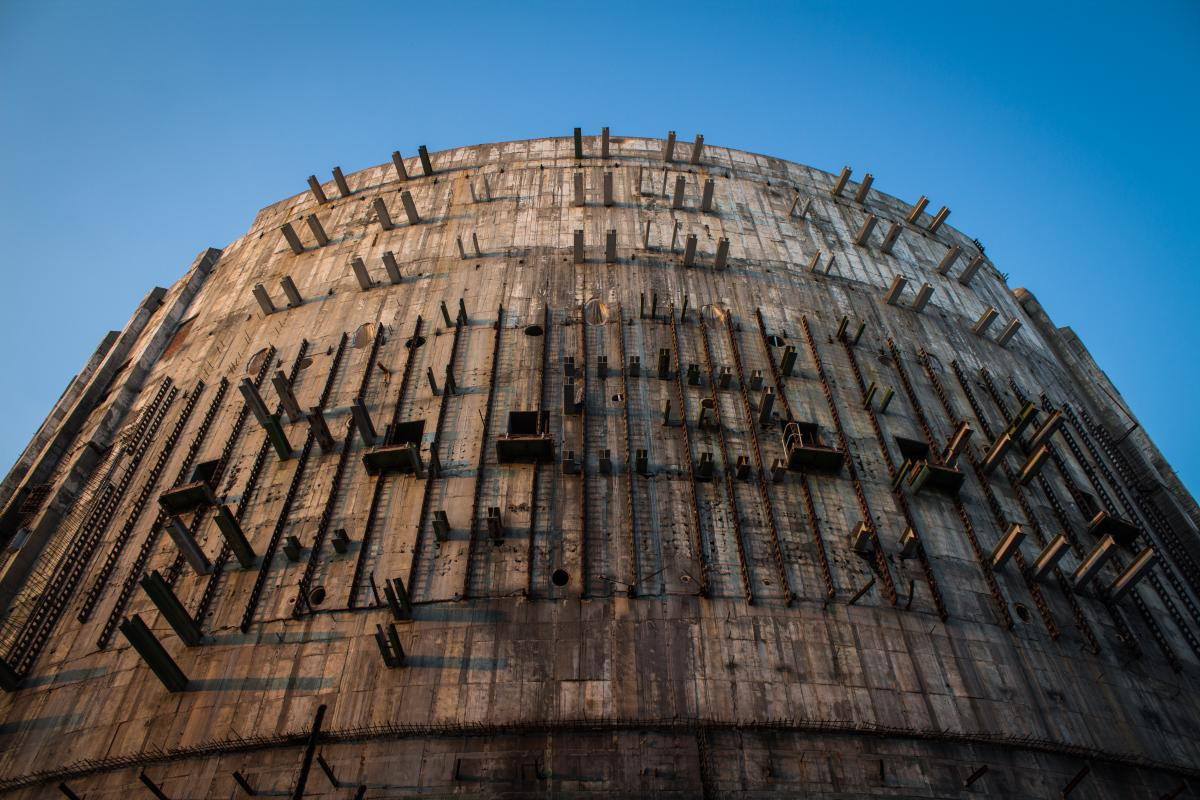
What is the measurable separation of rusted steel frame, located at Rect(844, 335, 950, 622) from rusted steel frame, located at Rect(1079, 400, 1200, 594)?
1149 centimetres

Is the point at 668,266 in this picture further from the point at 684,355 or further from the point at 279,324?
the point at 279,324

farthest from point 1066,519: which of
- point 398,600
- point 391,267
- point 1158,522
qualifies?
point 391,267

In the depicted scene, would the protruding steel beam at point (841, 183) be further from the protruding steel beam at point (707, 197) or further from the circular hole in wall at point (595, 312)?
the circular hole in wall at point (595, 312)

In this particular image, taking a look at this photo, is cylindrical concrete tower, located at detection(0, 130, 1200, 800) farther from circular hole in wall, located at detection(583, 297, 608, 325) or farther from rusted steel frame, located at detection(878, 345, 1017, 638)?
circular hole in wall, located at detection(583, 297, 608, 325)

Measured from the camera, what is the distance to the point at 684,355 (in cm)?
3123

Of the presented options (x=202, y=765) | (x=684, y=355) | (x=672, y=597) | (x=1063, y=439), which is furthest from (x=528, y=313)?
(x=1063, y=439)

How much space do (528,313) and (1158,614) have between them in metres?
28.9

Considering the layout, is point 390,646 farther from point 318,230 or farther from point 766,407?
point 318,230

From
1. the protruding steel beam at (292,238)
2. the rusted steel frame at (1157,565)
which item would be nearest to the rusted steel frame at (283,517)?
the protruding steel beam at (292,238)

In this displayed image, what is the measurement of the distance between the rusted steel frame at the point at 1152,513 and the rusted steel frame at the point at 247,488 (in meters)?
37.3

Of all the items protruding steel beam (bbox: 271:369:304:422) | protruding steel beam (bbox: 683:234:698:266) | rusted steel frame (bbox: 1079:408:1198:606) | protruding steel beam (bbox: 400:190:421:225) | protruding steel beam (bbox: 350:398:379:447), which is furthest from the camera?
protruding steel beam (bbox: 400:190:421:225)

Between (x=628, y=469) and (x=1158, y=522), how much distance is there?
26.5 metres

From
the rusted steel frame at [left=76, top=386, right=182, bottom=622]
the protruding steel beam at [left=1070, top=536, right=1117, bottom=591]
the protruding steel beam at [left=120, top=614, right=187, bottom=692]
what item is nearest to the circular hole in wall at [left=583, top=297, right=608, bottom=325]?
the rusted steel frame at [left=76, top=386, right=182, bottom=622]

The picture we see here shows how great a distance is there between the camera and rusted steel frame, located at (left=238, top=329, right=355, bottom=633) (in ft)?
75.5
